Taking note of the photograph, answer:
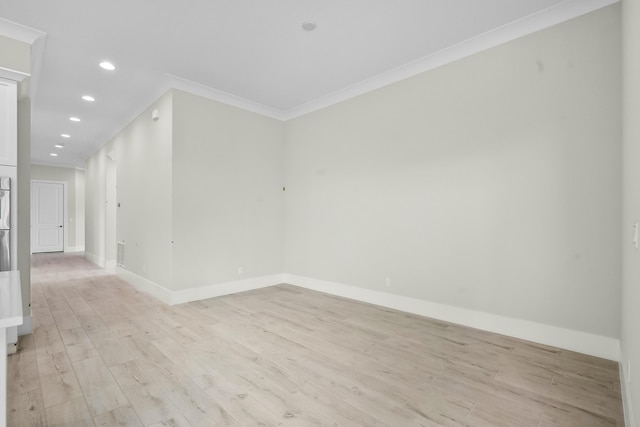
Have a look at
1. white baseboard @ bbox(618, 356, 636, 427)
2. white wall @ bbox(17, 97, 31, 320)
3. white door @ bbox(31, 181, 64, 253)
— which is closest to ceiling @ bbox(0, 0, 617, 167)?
white wall @ bbox(17, 97, 31, 320)

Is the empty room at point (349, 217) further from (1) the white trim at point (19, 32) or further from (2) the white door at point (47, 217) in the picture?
(2) the white door at point (47, 217)

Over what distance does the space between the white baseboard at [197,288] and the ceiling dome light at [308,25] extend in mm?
3431

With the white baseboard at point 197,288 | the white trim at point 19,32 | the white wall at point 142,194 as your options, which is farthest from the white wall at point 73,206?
the white trim at point 19,32

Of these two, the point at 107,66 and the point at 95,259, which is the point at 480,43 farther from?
the point at 95,259

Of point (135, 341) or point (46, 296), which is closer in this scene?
point (135, 341)

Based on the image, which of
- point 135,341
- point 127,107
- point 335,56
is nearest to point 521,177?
point 335,56

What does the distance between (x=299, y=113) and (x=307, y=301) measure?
302 centimetres

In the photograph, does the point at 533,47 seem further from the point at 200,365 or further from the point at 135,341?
the point at 135,341

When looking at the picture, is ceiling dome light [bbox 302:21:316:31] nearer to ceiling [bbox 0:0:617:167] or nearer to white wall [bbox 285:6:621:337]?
ceiling [bbox 0:0:617:167]

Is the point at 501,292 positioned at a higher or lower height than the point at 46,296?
higher

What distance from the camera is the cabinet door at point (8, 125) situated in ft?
8.41

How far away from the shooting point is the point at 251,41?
311 cm

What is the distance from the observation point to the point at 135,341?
2773 mm

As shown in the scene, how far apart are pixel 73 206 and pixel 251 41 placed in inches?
406
